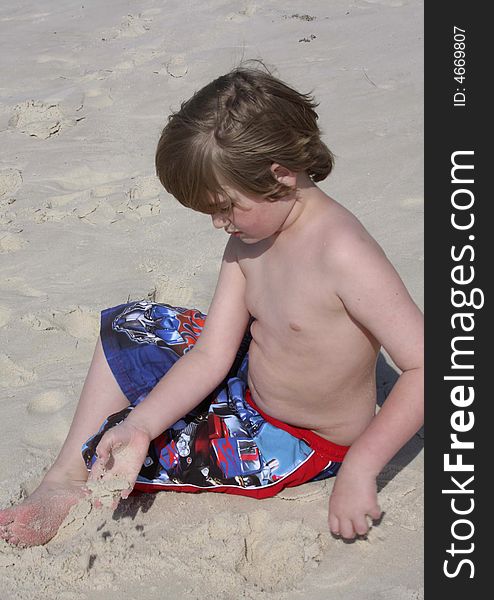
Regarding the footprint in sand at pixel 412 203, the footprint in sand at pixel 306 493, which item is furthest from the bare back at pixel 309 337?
the footprint in sand at pixel 412 203

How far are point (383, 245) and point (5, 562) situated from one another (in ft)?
5.93

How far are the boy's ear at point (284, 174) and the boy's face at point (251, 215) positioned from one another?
0.11ft

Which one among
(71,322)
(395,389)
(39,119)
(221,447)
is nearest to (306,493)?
(221,447)

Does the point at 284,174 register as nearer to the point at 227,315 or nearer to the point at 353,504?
the point at 227,315

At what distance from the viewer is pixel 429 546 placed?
197cm

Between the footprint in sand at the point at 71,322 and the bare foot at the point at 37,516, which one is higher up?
the bare foot at the point at 37,516

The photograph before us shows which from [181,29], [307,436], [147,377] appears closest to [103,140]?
[181,29]

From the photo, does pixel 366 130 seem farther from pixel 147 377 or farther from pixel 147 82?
pixel 147 377

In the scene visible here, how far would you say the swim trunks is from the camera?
2.16m

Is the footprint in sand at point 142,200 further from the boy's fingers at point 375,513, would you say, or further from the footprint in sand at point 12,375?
the boy's fingers at point 375,513

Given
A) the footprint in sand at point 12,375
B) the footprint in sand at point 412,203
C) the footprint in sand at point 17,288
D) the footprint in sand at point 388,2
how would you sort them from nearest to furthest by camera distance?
the footprint in sand at point 12,375 < the footprint in sand at point 17,288 < the footprint in sand at point 412,203 < the footprint in sand at point 388,2

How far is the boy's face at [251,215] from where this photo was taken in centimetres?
191

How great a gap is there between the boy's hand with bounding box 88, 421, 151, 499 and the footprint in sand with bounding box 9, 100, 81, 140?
303 centimetres

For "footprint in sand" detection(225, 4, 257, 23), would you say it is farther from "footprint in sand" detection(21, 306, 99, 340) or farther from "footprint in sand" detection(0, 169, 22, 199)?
"footprint in sand" detection(21, 306, 99, 340)
